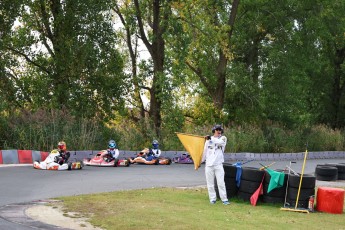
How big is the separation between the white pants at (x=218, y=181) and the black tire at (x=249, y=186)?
2.02 ft

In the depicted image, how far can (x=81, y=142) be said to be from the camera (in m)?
24.9

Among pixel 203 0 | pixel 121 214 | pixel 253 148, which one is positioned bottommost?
pixel 121 214

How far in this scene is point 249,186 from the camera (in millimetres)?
A: 14508

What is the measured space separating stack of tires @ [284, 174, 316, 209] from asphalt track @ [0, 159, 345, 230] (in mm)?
4281

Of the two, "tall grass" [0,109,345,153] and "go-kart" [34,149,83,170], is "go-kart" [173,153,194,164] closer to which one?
"tall grass" [0,109,345,153]

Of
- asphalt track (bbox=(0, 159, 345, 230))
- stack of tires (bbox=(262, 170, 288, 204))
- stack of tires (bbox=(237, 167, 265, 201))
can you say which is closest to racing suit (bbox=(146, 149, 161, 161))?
asphalt track (bbox=(0, 159, 345, 230))

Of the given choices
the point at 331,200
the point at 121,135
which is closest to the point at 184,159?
the point at 121,135

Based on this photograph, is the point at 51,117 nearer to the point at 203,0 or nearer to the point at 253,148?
the point at 253,148

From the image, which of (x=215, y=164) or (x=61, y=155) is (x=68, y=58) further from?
(x=215, y=164)

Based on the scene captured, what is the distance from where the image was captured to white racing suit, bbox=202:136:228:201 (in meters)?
14.1

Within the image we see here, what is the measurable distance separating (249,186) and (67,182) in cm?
523

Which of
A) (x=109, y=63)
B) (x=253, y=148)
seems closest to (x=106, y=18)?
(x=109, y=63)

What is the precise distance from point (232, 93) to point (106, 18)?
11.0 meters

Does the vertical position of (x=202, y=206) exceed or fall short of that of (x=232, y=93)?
it falls short
